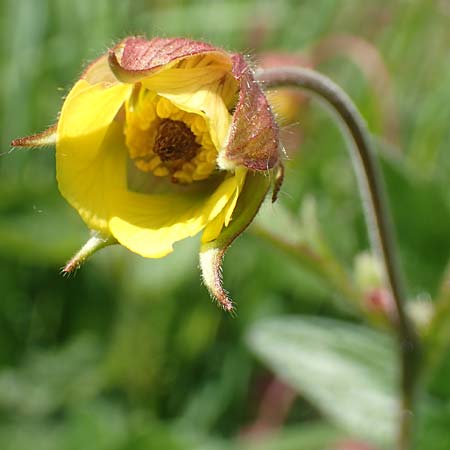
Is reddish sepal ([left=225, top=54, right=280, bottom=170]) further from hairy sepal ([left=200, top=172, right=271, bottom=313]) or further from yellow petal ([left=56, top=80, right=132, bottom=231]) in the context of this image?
yellow petal ([left=56, top=80, right=132, bottom=231])

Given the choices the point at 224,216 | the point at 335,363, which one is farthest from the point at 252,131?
the point at 335,363

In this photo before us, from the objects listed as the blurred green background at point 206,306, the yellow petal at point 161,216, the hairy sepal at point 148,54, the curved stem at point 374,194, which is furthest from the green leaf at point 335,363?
the hairy sepal at point 148,54

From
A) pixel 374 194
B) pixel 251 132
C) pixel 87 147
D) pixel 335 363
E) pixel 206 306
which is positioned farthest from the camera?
pixel 206 306

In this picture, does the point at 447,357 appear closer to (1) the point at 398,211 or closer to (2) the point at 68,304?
(1) the point at 398,211

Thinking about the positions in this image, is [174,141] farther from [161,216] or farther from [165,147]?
[161,216]

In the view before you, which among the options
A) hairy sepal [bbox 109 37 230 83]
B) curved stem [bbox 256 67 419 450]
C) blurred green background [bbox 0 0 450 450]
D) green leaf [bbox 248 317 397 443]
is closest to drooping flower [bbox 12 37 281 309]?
hairy sepal [bbox 109 37 230 83]

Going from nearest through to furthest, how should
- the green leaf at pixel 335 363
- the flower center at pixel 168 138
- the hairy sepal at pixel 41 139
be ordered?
the hairy sepal at pixel 41 139
the flower center at pixel 168 138
the green leaf at pixel 335 363

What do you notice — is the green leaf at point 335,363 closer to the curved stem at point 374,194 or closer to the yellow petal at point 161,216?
the curved stem at point 374,194
